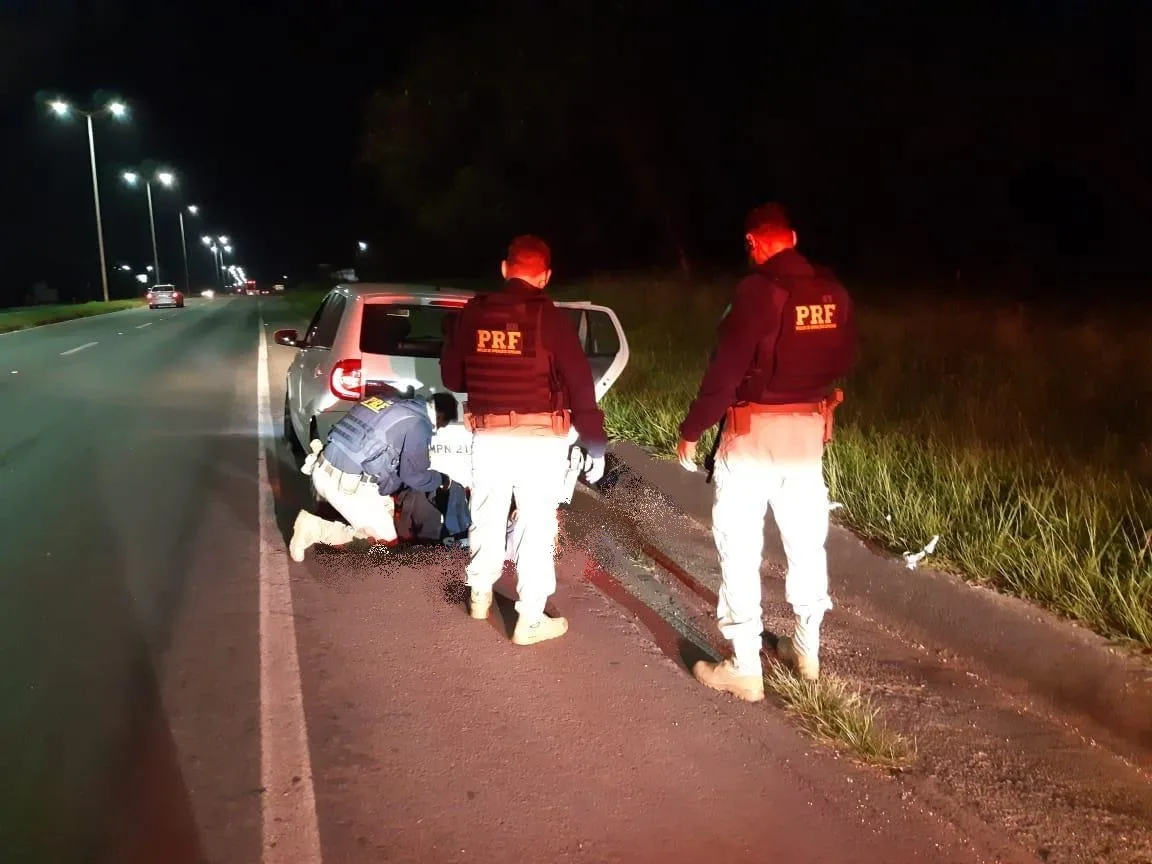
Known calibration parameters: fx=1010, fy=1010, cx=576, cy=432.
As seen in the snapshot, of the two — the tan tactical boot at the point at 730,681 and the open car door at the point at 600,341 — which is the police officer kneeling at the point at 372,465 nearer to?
the open car door at the point at 600,341

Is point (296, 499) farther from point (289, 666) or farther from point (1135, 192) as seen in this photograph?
point (1135, 192)

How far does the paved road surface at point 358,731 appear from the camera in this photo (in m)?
3.29

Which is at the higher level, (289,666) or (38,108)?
(38,108)

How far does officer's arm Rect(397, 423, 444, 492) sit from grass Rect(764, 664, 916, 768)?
2.40m

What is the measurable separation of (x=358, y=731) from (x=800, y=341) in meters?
2.30

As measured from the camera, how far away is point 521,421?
4477 mm

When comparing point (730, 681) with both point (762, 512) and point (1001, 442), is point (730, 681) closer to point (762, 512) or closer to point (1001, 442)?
point (762, 512)

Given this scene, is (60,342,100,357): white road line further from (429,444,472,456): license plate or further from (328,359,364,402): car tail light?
(429,444,472,456): license plate

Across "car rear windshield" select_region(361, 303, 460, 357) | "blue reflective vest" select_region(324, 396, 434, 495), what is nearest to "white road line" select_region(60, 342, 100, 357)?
"car rear windshield" select_region(361, 303, 460, 357)

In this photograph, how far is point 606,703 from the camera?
422 centimetres

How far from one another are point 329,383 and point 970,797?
484 cm

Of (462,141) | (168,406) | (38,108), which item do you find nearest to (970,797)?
(168,406)

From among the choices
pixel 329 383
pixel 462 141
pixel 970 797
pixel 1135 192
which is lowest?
pixel 970 797

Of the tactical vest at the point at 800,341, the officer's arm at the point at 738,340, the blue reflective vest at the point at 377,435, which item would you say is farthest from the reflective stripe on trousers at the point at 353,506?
the tactical vest at the point at 800,341
